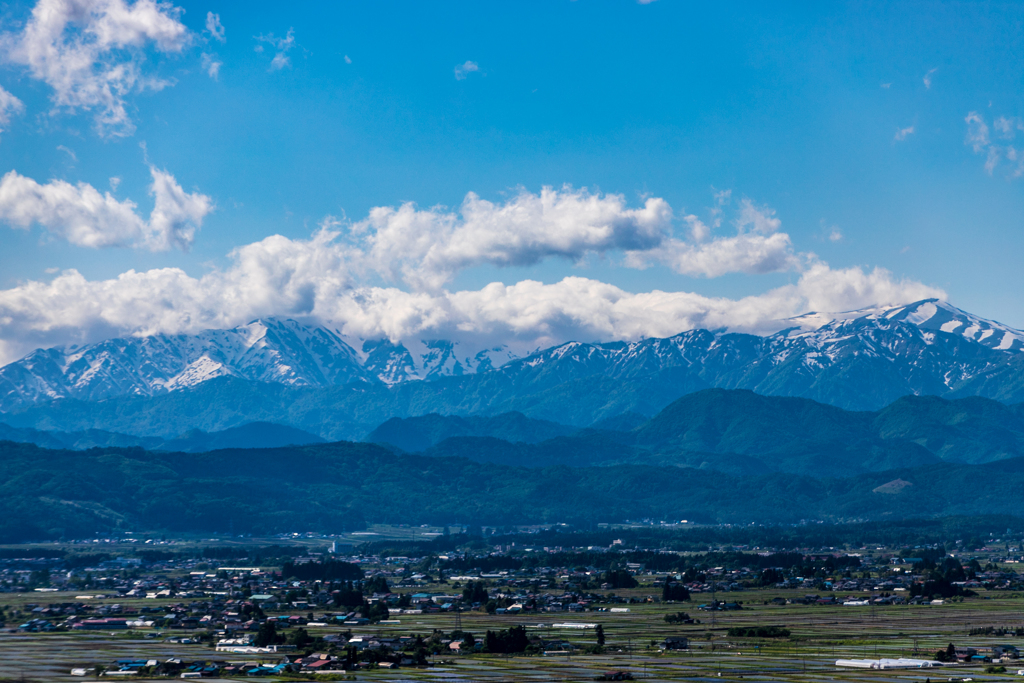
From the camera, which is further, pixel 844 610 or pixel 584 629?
pixel 844 610

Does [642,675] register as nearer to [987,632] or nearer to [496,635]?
[496,635]

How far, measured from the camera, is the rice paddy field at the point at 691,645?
12019cm

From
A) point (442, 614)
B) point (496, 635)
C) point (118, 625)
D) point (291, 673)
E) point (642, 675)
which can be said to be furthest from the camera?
point (442, 614)

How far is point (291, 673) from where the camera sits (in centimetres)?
12588

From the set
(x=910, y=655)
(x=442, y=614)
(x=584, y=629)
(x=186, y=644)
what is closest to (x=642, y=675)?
(x=910, y=655)

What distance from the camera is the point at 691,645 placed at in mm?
145500

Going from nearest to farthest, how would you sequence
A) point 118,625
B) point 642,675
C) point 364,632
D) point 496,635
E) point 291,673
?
point 642,675
point 291,673
point 496,635
point 364,632
point 118,625

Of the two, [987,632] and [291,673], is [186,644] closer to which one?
[291,673]

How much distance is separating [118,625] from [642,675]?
83355 mm

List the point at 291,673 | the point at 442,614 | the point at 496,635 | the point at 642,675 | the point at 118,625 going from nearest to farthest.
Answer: the point at 642,675 → the point at 291,673 → the point at 496,635 → the point at 118,625 → the point at 442,614

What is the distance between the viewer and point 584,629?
533ft

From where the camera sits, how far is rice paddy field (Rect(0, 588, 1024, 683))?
394ft

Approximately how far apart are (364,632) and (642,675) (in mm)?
50962

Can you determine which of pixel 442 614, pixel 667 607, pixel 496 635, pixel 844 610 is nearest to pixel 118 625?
pixel 442 614
